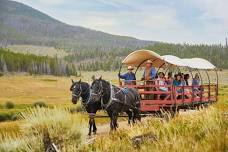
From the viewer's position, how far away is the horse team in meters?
16.4

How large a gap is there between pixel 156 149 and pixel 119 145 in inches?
45.5

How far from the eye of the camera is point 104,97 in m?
16.5

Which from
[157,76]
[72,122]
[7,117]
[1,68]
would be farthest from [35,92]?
[72,122]

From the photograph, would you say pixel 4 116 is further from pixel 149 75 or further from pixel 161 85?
pixel 161 85

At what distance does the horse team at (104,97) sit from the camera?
1644 cm

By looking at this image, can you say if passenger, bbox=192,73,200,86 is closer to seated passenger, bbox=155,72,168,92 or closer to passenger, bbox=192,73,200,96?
passenger, bbox=192,73,200,96

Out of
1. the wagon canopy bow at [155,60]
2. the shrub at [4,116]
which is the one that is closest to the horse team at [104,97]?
the wagon canopy bow at [155,60]

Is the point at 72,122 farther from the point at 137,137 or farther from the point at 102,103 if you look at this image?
the point at 102,103

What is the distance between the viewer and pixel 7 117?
4322 centimetres

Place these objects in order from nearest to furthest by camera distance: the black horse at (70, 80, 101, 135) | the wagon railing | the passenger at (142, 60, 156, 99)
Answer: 1. the black horse at (70, 80, 101, 135)
2. the wagon railing
3. the passenger at (142, 60, 156, 99)

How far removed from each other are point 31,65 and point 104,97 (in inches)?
5649

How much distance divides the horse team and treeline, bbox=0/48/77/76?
130 meters

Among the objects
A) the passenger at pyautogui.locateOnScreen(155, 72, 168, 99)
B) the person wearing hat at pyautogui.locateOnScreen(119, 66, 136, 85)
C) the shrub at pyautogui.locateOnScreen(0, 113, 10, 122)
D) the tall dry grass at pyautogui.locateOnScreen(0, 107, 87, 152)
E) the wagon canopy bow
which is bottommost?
the shrub at pyautogui.locateOnScreen(0, 113, 10, 122)

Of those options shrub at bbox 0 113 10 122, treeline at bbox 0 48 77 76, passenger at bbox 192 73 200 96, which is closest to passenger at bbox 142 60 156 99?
passenger at bbox 192 73 200 96
